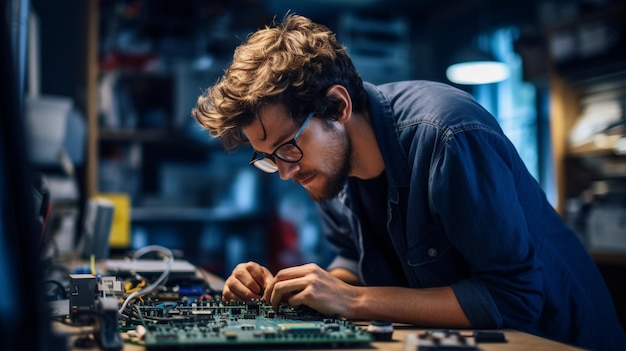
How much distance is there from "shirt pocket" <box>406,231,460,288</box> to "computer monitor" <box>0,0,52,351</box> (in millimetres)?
832

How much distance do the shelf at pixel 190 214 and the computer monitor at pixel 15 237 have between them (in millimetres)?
3528

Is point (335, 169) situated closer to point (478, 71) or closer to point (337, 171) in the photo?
point (337, 171)

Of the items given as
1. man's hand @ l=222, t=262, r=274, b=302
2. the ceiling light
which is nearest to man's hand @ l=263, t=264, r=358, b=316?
man's hand @ l=222, t=262, r=274, b=302

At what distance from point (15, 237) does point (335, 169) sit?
3.07ft

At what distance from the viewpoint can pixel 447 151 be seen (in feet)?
3.81

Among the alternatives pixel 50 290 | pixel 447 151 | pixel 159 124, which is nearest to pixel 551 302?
pixel 447 151

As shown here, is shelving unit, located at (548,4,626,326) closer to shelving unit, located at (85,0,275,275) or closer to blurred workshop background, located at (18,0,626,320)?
blurred workshop background, located at (18,0,626,320)

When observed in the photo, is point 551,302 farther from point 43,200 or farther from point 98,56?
point 98,56

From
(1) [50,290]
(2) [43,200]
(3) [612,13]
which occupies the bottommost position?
(1) [50,290]

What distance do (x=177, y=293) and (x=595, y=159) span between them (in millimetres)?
3047

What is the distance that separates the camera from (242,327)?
0.98 m

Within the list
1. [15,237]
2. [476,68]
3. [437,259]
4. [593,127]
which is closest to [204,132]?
[476,68]

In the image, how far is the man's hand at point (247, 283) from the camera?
131 centimetres

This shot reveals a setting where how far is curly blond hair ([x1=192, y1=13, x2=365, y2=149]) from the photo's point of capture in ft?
4.48
